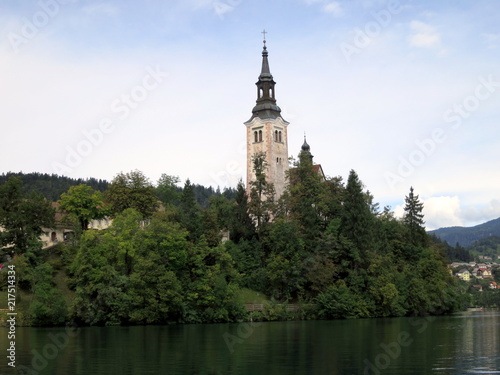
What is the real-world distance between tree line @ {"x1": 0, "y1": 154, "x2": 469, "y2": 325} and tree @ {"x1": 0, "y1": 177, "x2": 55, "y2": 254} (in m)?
0.53

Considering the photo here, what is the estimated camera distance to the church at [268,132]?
93125mm

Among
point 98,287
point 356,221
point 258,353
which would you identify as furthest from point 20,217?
point 258,353

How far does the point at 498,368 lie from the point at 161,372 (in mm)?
14294

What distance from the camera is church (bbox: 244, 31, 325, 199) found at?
93125mm

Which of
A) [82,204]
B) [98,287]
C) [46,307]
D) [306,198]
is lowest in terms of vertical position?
[46,307]

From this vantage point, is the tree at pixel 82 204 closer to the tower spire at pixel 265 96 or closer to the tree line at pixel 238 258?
the tree line at pixel 238 258

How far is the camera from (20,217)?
6425 centimetres

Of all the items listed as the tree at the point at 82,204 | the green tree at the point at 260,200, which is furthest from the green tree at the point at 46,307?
the green tree at the point at 260,200

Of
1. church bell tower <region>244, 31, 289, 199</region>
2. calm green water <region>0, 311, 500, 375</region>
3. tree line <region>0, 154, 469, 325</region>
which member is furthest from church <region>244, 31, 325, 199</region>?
calm green water <region>0, 311, 500, 375</region>

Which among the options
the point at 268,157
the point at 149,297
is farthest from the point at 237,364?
the point at 268,157

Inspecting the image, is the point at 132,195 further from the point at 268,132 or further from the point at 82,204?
Result: the point at 268,132

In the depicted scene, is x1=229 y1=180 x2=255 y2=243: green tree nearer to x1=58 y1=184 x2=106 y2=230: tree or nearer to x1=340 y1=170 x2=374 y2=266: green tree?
x1=340 y1=170 x2=374 y2=266: green tree

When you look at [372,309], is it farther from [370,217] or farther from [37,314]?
[37,314]

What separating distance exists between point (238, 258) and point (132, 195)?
16266mm
